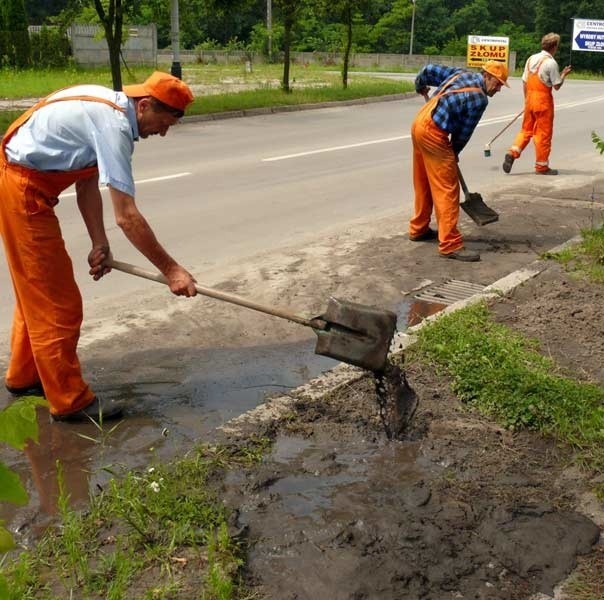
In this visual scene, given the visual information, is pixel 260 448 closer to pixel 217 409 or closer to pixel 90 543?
pixel 217 409

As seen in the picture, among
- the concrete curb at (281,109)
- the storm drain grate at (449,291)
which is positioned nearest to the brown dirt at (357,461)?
the storm drain grate at (449,291)

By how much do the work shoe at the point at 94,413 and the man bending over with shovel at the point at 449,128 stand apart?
374 cm

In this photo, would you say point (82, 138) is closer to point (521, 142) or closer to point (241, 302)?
point (241, 302)

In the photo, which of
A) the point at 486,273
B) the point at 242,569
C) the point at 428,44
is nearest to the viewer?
the point at 242,569

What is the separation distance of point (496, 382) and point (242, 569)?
1.97 meters

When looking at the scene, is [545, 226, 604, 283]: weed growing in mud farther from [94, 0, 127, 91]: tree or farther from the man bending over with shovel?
[94, 0, 127, 91]: tree

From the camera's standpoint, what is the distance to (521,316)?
5.54 meters

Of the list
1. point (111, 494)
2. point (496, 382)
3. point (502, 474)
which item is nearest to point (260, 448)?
Answer: point (111, 494)

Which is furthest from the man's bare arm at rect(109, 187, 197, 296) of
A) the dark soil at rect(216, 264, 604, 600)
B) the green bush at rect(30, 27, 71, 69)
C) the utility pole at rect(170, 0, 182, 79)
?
the green bush at rect(30, 27, 71, 69)

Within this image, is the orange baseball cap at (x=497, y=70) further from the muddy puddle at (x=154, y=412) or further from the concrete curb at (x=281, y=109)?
the concrete curb at (x=281, y=109)

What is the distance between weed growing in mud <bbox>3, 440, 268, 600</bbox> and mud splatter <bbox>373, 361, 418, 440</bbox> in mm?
985

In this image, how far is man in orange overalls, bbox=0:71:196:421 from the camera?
12.0 feet

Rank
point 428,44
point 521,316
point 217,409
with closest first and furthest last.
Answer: point 217,409 → point 521,316 → point 428,44

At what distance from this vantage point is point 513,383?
171 inches
